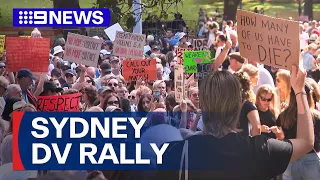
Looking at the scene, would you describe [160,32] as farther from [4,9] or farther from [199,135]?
[199,135]

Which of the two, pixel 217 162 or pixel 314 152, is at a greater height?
pixel 217 162

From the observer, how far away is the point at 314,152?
6109mm

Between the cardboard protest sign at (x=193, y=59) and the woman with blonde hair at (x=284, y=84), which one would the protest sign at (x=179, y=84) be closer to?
the woman with blonde hair at (x=284, y=84)

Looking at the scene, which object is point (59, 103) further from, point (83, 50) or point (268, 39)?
point (83, 50)

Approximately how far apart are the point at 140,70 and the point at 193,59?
0.65 metres

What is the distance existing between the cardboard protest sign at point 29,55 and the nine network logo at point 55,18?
0.81 meters

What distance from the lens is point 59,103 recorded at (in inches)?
265

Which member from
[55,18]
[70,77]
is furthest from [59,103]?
[55,18]

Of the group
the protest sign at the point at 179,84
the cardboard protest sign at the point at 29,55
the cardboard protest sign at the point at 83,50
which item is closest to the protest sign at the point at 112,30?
the cardboard protest sign at the point at 83,50

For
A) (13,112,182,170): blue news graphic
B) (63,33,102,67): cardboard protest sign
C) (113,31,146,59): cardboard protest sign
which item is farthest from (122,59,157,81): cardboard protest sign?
(13,112,182,170): blue news graphic

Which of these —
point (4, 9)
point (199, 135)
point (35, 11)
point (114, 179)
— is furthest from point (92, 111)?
point (4, 9)

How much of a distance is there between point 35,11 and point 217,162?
8242mm

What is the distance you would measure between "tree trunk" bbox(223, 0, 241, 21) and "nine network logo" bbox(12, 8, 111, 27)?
35.1ft

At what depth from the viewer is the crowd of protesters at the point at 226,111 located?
3451mm
